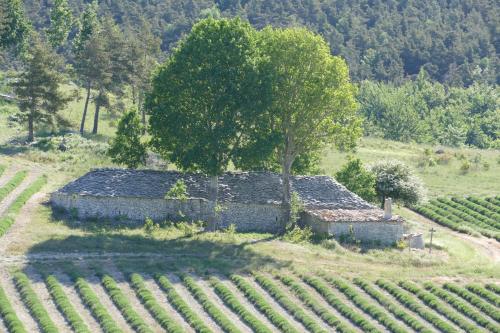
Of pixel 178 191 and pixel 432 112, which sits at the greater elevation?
pixel 432 112

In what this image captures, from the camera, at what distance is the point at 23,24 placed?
11631cm

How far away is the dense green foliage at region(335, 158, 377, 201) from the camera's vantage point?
80500 mm

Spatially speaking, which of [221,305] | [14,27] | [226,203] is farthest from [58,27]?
[221,305]

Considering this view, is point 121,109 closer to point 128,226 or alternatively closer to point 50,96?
point 50,96

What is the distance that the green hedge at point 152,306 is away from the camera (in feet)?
162

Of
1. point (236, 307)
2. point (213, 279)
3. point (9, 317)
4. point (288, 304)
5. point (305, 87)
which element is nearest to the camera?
point (9, 317)

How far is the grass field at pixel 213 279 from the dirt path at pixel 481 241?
0.95 ft

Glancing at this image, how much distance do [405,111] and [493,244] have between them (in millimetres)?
78033

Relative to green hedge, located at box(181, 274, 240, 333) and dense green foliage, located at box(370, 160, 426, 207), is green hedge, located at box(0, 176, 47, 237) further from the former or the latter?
dense green foliage, located at box(370, 160, 426, 207)

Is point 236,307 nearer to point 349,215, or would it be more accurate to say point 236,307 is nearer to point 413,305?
point 413,305

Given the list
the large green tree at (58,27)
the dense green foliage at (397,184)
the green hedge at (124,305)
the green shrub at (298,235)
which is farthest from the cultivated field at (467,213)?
the large green tree at (58,27)

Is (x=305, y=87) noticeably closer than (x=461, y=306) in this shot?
No

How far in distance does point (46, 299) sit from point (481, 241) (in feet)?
129

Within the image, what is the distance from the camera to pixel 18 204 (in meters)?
67.9
